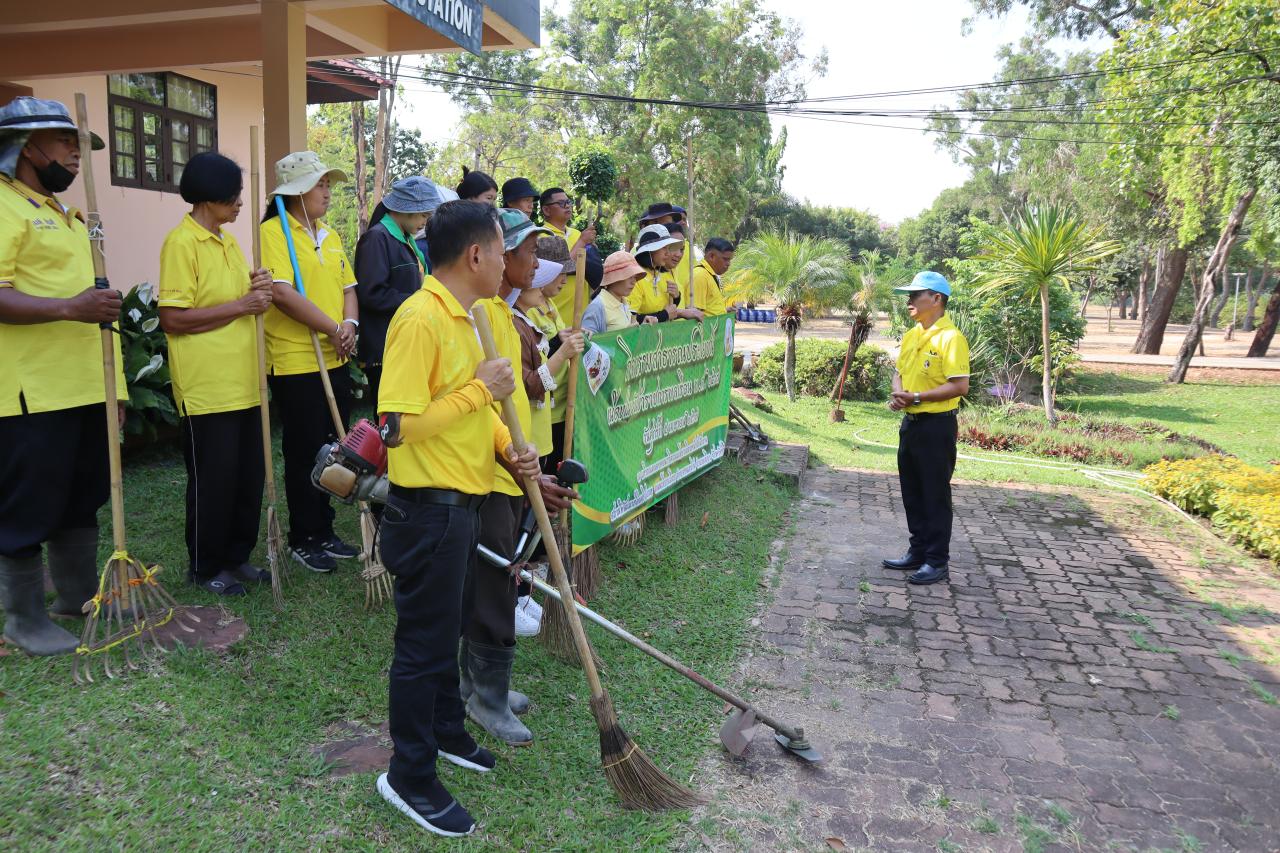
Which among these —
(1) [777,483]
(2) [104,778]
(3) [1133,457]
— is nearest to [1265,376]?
(3) [1133,457]

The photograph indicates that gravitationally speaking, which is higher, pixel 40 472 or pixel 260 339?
pixel 260 339

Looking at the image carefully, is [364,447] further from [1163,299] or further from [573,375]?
[1163,299]

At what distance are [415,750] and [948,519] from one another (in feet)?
14.2

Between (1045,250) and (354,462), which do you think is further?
(1045,250)

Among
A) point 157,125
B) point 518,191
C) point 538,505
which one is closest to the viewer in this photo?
point 538,505

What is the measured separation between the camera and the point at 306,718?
3.27 meters

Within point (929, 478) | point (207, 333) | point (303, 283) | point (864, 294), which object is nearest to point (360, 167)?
point (864, 294)

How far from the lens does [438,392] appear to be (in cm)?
264

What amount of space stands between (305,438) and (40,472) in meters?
1.31

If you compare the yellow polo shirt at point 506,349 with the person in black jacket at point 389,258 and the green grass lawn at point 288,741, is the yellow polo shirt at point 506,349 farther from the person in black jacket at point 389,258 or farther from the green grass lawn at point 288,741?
the person in black jacket at point 389,258

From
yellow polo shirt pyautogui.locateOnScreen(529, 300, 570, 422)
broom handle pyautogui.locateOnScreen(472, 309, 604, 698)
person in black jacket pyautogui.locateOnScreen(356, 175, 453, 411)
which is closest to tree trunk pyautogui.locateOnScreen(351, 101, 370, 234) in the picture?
person in black jacket pyautogui.locateOnScreen(356, 175, 453, 411)

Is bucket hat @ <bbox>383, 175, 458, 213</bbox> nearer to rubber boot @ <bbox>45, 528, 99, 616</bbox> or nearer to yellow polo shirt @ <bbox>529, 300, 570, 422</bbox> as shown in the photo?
yellow polo shirt @ <bbox>529, 300, 570, 422</bbox>

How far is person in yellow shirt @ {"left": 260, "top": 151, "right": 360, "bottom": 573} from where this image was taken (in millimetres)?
4215

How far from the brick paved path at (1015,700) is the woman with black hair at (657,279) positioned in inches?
82.8
